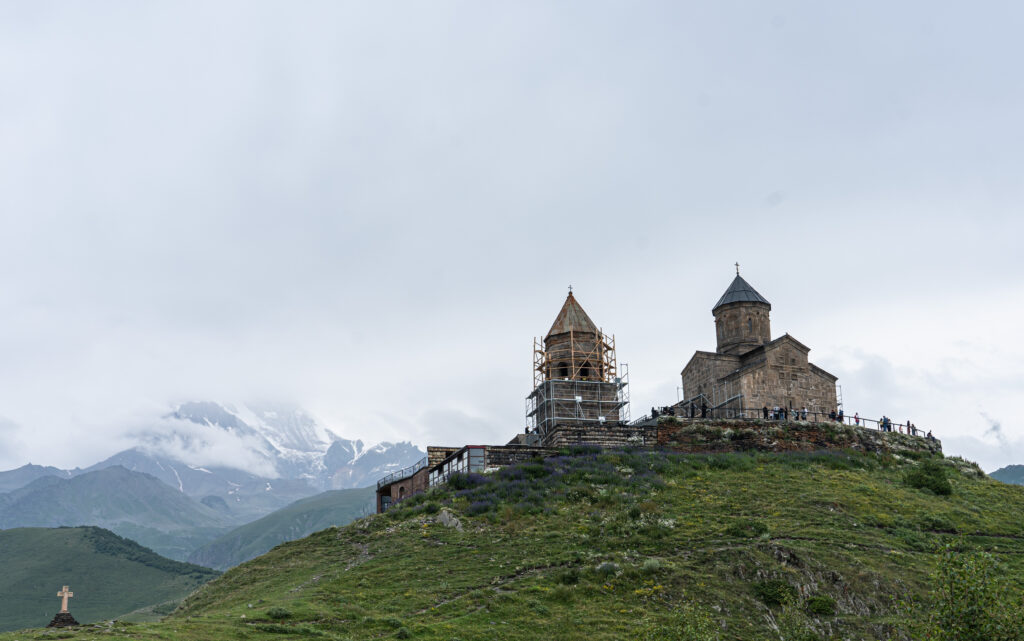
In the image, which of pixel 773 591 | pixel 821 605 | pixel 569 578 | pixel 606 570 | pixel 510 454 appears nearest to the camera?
pixel 821 605

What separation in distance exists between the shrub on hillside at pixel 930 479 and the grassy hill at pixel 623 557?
36 cm

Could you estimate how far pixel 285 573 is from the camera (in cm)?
4016

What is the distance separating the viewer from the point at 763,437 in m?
56.9

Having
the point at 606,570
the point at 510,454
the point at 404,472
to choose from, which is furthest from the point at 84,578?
the point at 606,570

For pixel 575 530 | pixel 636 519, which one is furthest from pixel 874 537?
pixel 575 530

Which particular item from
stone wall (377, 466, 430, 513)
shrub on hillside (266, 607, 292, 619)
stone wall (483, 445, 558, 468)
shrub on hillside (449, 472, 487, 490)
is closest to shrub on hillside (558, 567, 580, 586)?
shrub on hillside (266, 607, 292, 619)

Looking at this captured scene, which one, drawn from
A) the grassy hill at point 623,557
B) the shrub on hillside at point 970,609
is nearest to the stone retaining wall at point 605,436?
the grassy hill at point 623,557

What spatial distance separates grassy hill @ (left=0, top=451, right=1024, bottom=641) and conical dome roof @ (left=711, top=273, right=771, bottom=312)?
19.5 meters

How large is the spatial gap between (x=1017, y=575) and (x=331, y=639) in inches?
1112

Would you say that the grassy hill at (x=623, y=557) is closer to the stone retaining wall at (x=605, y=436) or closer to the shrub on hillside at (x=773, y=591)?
the shrub on hillside at (x=773, y=591)

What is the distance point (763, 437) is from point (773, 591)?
81.5 ft

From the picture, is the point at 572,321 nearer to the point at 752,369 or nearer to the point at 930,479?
the point at 752,369

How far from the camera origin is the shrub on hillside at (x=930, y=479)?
1925 inches

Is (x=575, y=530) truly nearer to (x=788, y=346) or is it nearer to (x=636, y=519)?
(x=636, y=519)
